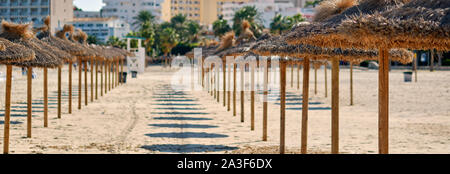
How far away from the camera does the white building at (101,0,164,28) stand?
12769cm

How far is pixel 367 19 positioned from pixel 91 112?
13.0 m

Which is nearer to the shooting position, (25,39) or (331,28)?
(331,28)

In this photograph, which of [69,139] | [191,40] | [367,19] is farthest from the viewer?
[191,40]

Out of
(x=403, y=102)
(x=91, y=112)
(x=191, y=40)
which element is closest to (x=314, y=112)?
(x=403, y=102)

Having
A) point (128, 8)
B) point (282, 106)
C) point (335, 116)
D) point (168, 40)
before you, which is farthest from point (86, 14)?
point (335, 116)

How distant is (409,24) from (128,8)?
127 m

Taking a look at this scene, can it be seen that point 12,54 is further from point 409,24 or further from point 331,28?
point 409,24

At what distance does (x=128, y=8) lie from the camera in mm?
128000

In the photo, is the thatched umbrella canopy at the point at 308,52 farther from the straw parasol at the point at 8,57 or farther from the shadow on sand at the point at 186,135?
the straw parasol at the point at 8,57

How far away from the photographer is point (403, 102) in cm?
1972

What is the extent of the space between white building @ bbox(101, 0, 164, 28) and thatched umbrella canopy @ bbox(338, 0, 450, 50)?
12426cm

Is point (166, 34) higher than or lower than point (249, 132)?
higher

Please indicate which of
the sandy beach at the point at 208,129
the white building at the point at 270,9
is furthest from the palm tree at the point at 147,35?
the sandy beach at the point at 208,129
